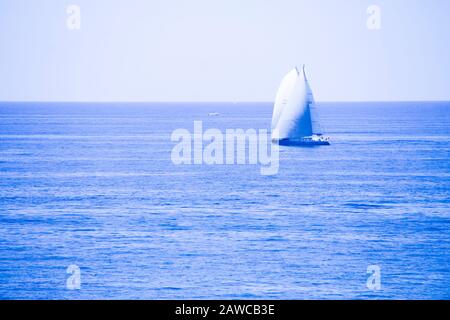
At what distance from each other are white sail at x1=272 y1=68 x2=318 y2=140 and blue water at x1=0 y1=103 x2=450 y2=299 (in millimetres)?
5900

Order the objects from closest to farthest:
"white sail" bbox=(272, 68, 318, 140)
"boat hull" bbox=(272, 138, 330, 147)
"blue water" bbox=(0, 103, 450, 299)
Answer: "blue water" bbox=(0, 103, 450, 299), "white sail" bbox=(272, 68, 318, 140), "boat hull" bbox=(272, 138, 330, 147)

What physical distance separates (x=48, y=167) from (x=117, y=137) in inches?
1707

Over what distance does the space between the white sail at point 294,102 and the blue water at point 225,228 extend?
5.90 metres

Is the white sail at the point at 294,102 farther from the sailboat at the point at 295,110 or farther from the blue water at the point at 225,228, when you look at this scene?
the blue water at the point at 225,228

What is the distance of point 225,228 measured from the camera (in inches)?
1740

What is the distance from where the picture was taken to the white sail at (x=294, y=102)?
275 ft

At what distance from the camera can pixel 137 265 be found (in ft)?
116

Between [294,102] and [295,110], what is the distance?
0.98 m

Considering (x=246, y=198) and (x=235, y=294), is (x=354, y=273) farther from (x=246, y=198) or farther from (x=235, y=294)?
(x=246, y=198)

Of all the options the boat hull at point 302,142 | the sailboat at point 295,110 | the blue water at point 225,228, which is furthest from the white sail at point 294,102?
the blue water at point 225,228

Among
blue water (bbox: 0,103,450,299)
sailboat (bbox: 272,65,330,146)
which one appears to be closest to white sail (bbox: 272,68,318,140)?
sailboat (bbox: 272,65,330,146)

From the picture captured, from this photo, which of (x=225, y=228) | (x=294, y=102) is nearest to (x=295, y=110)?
(x=294, y=102)

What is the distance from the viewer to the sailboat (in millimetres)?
83938

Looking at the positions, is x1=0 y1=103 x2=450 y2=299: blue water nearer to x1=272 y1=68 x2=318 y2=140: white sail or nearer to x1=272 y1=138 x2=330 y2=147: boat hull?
x1=272 y1=68 x2=318 y2=140: white sail
